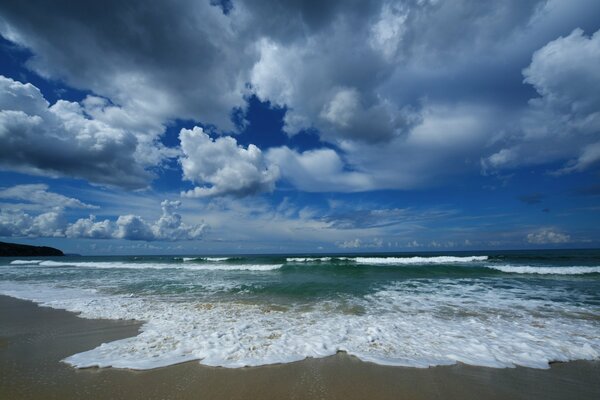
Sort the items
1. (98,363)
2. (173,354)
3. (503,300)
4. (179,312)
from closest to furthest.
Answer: (98,363) < (173,354) < (179,312) < (503,300)

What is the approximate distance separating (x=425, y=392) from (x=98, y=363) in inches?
200

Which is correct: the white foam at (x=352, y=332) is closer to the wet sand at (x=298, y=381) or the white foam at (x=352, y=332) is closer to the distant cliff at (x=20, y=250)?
the wet sand at (x=298, y=381)

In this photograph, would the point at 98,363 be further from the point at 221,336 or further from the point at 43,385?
the point at 221,336

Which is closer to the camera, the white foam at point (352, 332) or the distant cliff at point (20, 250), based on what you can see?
the white foam at point (352, 332)

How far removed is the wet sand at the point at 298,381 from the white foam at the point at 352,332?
27 cm

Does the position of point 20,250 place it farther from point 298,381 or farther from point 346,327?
point 298,381

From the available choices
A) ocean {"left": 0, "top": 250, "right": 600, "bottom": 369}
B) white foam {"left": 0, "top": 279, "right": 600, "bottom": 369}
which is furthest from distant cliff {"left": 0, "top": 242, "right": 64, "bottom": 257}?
white foam {"left": 0, "top": 279, "right": 600, "bottom": 369}

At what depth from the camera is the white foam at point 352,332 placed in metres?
4.68

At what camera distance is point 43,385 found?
3.72m

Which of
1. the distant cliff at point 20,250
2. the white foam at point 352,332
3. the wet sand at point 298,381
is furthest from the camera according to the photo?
the distant cliff at point 20,250

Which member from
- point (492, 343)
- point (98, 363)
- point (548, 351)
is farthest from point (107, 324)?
point (548, 351)

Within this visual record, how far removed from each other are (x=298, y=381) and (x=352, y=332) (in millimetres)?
2505

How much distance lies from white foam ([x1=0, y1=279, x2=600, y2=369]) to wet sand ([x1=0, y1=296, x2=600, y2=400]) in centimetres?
27

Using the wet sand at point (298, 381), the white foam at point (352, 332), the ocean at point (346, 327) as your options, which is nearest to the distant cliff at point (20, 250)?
the ocean at point (346, 327)
